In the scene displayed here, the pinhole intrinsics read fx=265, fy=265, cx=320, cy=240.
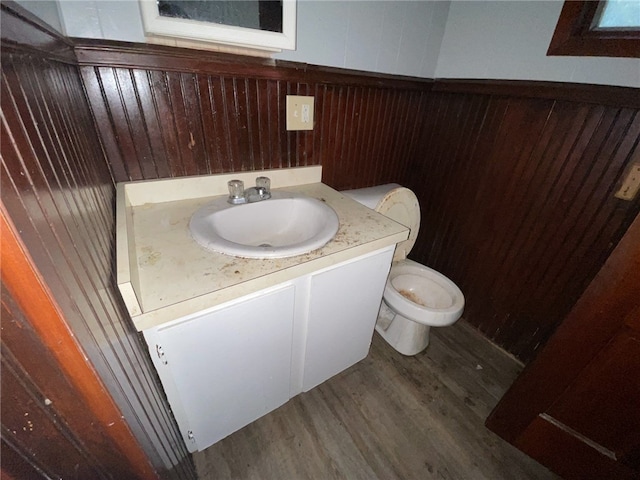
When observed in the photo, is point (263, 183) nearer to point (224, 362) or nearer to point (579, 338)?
Answer: point (224, 362)

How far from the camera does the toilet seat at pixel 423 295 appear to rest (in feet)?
3.75

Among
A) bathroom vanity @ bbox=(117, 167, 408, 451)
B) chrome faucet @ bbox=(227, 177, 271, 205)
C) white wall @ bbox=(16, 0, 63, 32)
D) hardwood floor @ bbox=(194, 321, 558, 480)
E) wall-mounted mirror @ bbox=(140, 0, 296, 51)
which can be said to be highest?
wall-mounted mirror @ bbox=(140, 0, 296, 51)

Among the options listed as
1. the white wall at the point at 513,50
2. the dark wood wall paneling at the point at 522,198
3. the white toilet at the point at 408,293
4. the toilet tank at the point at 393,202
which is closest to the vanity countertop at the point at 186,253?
the toilet tank at the point at 393,202

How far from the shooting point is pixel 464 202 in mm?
1410

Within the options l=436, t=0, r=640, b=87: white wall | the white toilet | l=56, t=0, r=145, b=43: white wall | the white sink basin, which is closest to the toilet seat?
the white toilet

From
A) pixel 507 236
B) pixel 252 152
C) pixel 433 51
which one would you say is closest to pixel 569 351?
pixel 507 236

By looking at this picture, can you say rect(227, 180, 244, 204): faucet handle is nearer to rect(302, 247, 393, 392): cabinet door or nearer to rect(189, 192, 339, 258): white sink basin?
rect(189, 192, 339, 258): white sink basin

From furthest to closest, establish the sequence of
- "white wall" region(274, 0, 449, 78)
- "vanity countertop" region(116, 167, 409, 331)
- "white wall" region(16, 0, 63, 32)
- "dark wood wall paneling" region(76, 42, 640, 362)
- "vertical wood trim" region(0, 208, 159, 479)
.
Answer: "white wall" region(274, 0, 449, 78) < "dark wood wall paneling" region(76, 42, 640, 362) < "vanity countertop" region(116, 167, 409, 331) < "white wall" region(16, 0, 63, 32) < "vertical wood trim" region(0, 208, 159, 479)

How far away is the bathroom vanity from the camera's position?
0.61m

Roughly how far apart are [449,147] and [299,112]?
84 cm

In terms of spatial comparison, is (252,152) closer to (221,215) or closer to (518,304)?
(221,215)

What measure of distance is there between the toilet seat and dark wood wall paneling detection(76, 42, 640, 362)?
27cm

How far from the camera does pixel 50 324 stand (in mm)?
266

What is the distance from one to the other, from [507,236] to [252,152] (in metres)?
1.22
